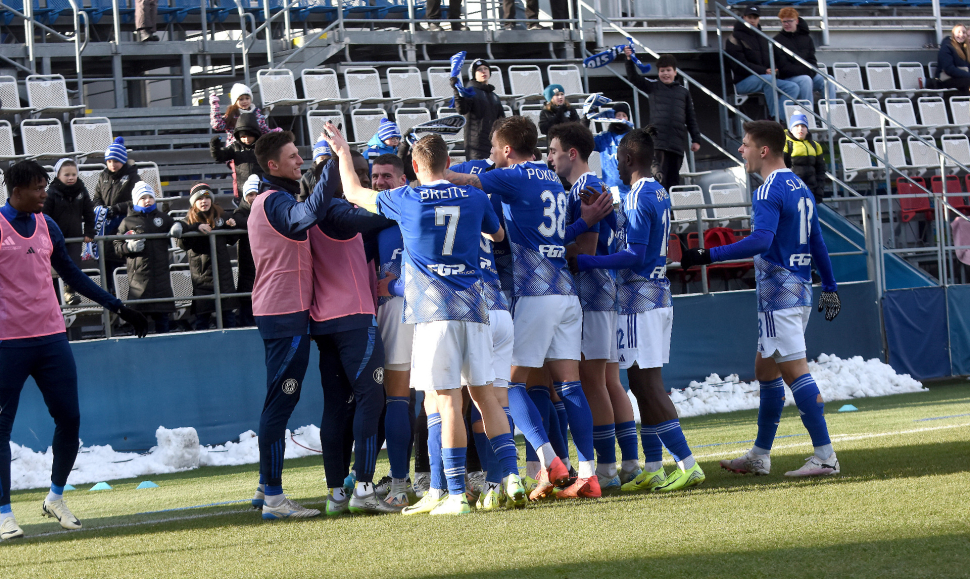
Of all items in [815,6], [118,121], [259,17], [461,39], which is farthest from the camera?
[815,6]

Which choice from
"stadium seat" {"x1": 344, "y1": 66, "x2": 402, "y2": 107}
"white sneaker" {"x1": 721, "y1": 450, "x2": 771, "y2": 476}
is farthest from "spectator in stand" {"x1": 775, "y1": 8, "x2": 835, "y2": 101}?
"white sneaker" {"x1": 721, "y1": 450, "x2": 771, "y2": 476}

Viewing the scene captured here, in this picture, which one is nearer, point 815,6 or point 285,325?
point 285,325

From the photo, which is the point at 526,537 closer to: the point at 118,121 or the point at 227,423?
the point at 227,423

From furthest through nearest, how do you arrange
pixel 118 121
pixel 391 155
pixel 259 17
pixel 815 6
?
pixel 815 6, pixel 259 17, pixel 118 121, pixel 391 155

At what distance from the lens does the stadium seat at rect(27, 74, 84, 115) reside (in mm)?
14859

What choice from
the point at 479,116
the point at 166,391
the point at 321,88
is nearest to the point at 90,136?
the point at 321,88

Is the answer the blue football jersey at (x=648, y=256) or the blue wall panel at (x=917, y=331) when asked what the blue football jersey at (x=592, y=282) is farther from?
the blue wall panel at (x=917, y=331)

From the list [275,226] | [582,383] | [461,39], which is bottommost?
[582,383]

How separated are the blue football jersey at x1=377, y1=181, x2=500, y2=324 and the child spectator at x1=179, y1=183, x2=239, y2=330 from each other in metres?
5.59

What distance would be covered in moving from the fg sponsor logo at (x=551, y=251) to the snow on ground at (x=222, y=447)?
16.9 ft

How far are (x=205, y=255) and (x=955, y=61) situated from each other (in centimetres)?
1515

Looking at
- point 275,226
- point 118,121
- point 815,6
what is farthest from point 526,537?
point 815,6

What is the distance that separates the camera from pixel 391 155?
6.83m

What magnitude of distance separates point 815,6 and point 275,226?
1848 centimetres
